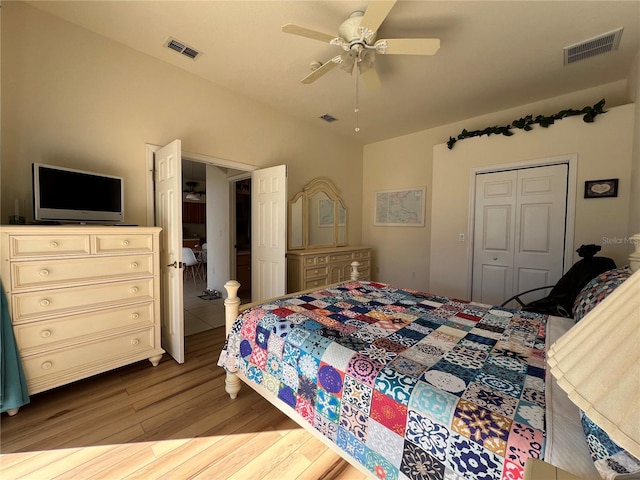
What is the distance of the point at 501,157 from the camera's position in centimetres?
335

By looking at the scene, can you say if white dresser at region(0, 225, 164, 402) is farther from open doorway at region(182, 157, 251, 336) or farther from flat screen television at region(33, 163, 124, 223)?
open doorway at region(182, 157, 251, 336)

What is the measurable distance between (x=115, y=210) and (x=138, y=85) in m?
1.23

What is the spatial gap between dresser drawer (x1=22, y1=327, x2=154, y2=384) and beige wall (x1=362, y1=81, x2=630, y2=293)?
12.1 ft

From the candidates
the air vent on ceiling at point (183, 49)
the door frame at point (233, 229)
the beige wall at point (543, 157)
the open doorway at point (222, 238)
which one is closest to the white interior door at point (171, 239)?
the air vent on ceiling at point (183, 49)

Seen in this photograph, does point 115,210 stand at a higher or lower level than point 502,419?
higher

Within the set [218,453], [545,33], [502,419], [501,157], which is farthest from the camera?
[501,157]

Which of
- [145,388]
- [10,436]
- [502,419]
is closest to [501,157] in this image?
[502,419]

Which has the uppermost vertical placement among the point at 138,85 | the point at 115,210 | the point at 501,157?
the point at 138,85

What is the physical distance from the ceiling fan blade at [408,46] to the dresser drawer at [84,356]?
9.57ft

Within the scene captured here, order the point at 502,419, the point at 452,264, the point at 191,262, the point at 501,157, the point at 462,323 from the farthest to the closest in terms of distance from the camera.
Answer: the point at 191,262 < the point at 452,264 < the point at 501,157 < the point at 462,323 < the point at 502,419

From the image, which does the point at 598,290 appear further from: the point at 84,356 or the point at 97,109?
the point at 97,109

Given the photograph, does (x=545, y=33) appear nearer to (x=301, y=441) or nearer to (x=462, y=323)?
(x=462, y=323)

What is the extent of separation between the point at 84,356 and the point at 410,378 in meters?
2.32

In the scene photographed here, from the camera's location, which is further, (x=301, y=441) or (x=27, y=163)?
(x=27, y=163)
